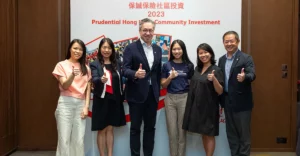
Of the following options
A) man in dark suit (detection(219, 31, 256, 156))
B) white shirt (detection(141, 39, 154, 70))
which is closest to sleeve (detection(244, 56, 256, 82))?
man in dark suit (detection(219, 31, 256, 156))

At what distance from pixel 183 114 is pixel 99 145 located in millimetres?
953

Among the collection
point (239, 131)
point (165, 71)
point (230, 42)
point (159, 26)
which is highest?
point (159, 26)

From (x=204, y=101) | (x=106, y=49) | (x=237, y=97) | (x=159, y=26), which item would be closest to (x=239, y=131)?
(x=237, y=97)

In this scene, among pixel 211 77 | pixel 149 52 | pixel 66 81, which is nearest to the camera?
pixel 66 81

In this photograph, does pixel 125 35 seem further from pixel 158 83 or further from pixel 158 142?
pixel 158 142

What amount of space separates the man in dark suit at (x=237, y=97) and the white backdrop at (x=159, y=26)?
41 cm

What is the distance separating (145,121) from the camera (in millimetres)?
3283

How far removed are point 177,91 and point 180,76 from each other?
0.16 meters

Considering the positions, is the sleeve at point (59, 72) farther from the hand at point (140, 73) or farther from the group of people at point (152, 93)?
the hand at point (140, 73)

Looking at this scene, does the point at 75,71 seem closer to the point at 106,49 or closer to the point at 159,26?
the point at 106,49

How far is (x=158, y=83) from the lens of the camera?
328 centimetres

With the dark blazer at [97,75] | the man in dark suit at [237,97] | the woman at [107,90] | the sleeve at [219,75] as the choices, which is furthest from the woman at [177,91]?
the dark blazer at [97,75]

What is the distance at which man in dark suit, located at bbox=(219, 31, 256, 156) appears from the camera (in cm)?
307

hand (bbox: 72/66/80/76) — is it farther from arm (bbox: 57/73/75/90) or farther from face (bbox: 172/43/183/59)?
face (bbox: 172/43/183/59)
